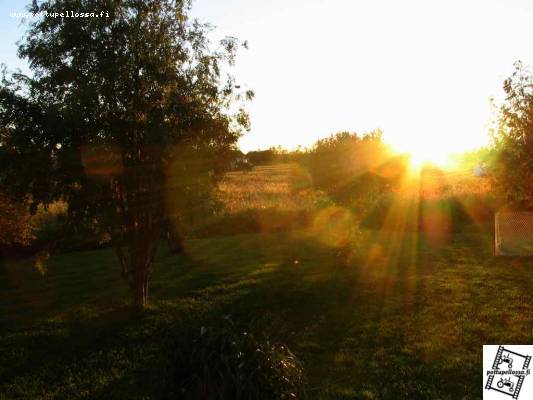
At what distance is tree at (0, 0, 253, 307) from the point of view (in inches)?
492

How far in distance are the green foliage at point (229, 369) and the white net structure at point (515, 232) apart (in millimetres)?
21107

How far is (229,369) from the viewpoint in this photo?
5090 mm

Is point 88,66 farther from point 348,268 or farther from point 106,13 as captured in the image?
point 348,268

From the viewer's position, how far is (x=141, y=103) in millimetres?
13273

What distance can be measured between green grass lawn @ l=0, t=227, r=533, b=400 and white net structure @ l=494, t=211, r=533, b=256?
4.56 feet

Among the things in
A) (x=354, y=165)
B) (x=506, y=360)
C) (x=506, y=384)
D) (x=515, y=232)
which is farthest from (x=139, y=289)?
(x=354, y=165)

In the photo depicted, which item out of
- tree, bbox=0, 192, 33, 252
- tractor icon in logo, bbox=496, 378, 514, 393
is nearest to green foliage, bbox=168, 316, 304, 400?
tractor icon in logo, bbox=496, 378, 514, 393

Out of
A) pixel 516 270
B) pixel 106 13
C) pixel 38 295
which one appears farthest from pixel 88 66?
pixel 516 270

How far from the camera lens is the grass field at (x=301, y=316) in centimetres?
962

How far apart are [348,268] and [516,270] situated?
21.4ft

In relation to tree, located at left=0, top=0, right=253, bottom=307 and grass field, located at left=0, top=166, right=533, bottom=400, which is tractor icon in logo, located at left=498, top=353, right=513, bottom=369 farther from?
tree, located at left=0, top=0, right=253, bottom=307

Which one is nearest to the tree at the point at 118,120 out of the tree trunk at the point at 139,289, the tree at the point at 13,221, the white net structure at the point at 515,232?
the tree trunk at the point at 139,289

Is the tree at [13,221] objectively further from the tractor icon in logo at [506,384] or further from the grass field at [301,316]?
the tractor icon in logo at [506,384]

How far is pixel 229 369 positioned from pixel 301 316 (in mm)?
9213
